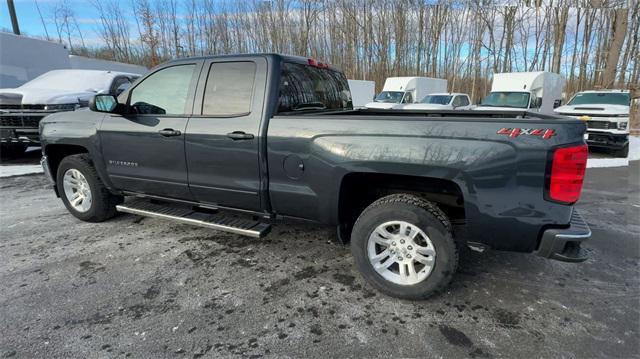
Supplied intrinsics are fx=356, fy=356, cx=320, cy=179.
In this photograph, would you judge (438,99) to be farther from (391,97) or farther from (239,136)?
(239,136)

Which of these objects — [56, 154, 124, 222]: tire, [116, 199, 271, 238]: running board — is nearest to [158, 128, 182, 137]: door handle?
[116, 199, 271, 238]: running board

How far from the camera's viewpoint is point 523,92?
13375 millimetres

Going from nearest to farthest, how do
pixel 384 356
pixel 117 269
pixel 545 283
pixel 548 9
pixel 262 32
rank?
1. pixel 384 356
2. pixel 545 283
3. pixel 117 269
4. pixel 548 9
5. pixel 262 32

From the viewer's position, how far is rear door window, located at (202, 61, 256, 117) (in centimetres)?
323

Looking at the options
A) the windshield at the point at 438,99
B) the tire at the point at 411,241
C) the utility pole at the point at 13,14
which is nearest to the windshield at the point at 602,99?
the windshield at the point at 438,99

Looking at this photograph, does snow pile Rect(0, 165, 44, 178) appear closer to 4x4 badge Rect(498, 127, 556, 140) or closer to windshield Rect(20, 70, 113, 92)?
windshield Rect(20, 70, 113, 92)

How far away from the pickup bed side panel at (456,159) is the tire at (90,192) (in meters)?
2.58

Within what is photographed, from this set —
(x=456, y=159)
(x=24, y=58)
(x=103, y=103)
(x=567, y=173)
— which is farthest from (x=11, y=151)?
(x=567, y=173)

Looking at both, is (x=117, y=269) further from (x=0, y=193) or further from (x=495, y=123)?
(x=0, y=193)

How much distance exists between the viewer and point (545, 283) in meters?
3.07

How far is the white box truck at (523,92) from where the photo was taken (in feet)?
43.3

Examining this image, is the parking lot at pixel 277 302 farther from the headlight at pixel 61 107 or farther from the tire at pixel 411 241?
the headlight at pixel 61 107

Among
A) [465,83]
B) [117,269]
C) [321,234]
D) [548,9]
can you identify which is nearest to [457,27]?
[465,83]

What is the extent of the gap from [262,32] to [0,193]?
21840mm
